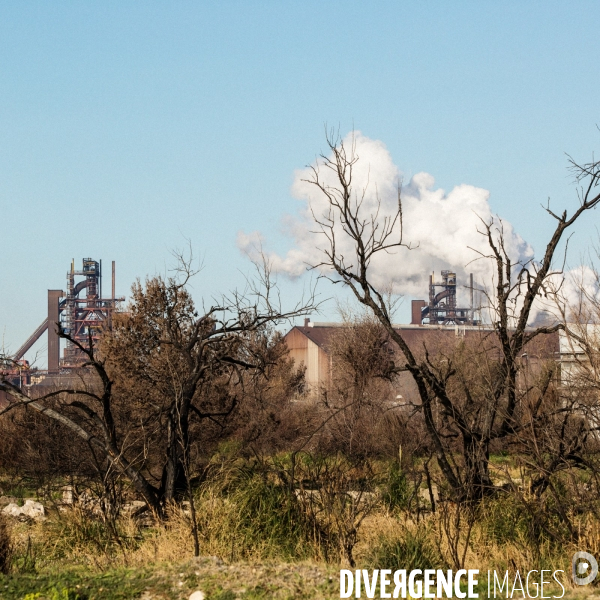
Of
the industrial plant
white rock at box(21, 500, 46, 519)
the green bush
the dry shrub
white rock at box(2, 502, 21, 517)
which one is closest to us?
the dry shrub

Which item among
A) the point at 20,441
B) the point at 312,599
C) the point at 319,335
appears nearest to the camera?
the point at 312,599

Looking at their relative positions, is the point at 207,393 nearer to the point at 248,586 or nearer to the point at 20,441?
the point at 20,441

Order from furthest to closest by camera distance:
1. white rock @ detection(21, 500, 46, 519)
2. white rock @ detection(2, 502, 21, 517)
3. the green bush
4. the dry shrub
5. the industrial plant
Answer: the industrial plant, white rock @ detection(2, 502, 21, 517), white rock @ detection(21, 500, 46, 519), the green bush, the dry shrub

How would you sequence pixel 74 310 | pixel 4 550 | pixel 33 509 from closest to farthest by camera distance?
pixel 4 550 → pixel 33 509 → pixel 74 310

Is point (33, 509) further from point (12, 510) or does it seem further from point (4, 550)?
point (4, 550)

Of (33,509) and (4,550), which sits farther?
(33,509)

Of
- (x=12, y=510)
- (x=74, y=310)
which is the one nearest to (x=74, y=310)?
(x=74, y=310)

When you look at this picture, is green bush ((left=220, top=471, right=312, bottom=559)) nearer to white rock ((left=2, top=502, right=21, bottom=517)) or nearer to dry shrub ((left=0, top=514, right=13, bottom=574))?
dry shrub ((left=0, top=514, right=13, bottom=574))

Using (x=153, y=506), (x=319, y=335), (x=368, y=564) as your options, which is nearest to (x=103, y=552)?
(x=153, y=506)

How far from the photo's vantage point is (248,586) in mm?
7293

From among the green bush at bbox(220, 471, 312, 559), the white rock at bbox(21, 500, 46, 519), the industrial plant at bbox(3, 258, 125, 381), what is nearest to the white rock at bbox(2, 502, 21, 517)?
the white rock at bbox(21, 500, 46, 519)

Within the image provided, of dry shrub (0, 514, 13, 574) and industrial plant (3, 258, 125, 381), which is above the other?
industrial plant (3, 258, 125, 381)

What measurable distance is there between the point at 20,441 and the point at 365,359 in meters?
14.1

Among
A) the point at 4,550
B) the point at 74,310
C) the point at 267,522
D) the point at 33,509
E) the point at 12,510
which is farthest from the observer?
the point at 74,310
